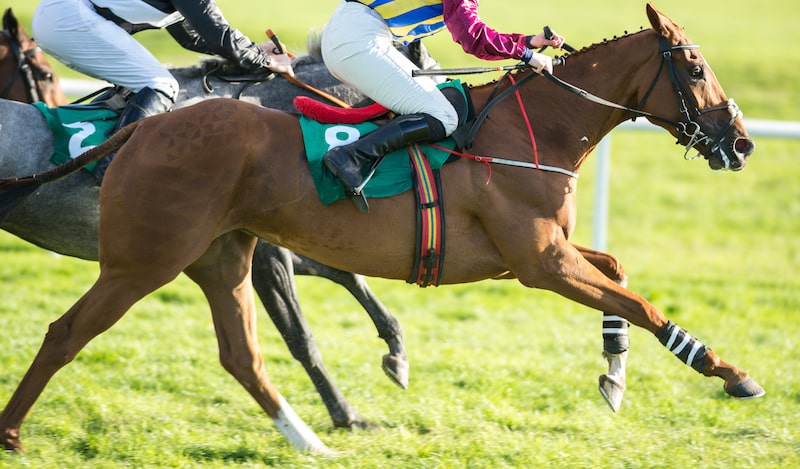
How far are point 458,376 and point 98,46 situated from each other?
119 inches

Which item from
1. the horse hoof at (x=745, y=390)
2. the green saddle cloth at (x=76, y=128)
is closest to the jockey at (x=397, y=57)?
the green saddle cloth at (x=76, y=128)

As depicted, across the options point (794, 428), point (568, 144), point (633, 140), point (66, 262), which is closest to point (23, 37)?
point (66, 262)

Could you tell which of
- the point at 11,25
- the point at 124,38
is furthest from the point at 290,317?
the point at 11,25

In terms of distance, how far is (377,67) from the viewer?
4.68 m

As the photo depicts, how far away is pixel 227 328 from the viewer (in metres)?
5.11

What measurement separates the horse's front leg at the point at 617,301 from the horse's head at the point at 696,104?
76cm

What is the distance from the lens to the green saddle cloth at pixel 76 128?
506 cm

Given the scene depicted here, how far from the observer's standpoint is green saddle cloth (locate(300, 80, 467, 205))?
14.9 feet

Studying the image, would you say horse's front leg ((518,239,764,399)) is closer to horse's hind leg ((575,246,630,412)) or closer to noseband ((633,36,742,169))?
horse's hind leg ((575,246,630,412))

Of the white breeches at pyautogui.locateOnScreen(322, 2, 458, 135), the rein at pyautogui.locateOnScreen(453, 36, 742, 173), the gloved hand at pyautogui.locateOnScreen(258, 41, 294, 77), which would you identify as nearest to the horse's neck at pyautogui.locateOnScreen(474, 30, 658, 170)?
the rein at pyautogui.locateOnScreen(453, 36, 742, 173)

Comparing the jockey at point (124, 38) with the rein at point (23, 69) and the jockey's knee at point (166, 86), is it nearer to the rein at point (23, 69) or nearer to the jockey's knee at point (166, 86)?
the jockey's knee at point (166, 86)

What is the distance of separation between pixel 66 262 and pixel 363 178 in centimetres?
574

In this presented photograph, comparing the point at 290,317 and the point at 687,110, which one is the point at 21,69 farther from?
the point at 687,110

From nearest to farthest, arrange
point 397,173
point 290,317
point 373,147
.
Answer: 1. point 373,147
2. point 397,173
3. point 290,317
